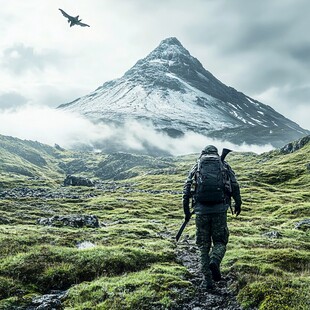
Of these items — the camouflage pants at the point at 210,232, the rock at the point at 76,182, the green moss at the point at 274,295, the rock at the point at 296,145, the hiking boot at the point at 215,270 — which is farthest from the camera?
the rock at the point at 296,145

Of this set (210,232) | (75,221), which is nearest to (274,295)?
(210,232)

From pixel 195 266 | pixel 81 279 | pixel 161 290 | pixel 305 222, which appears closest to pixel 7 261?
pixel 81 279

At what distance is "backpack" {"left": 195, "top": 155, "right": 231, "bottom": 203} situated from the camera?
46.0 ft

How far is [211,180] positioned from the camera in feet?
46.2

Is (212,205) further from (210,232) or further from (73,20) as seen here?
(73,20)

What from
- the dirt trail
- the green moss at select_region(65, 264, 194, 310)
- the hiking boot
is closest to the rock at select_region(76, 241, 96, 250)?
the green moss at select_region(65, 264, 194, 310)

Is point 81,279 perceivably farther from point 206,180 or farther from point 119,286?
point 206,180

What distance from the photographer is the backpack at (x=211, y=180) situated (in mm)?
14016

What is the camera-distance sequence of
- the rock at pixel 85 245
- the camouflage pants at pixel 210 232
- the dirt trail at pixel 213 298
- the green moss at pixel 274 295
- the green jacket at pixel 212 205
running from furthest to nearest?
the rock at pixel 85 245, the green jacket at pixel 212 205, the camouflage pants at pixel 210 232, the dirt trail at pixel 213 298, the green moss at pixel 274 295

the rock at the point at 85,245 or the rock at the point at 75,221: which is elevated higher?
the rock at the point at 85,245

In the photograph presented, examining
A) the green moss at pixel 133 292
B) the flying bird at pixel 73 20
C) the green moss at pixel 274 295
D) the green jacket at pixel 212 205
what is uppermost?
the flying bird at pixel 73 20

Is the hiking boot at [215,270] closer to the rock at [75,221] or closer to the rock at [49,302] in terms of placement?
the rock at [49,302]

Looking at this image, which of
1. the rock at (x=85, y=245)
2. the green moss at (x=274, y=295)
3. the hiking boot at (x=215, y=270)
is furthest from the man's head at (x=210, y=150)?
the rock at (x=85, y=245)

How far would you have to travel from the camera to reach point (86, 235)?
1024 inches
